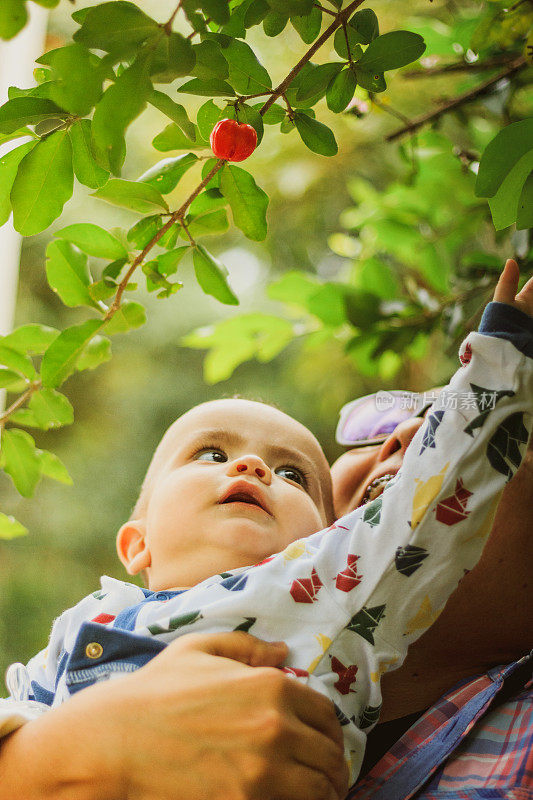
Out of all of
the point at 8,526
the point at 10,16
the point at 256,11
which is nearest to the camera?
the point at 10,16

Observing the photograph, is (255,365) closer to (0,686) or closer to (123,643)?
(0,686)

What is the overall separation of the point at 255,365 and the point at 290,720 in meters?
1.60

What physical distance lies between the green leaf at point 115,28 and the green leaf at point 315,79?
0.15 meters

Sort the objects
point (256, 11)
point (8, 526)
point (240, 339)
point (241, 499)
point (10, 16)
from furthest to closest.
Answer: point (240, 339) → point (8, 526) → point (241, 499) → point (256, 11) → point (10, 16)

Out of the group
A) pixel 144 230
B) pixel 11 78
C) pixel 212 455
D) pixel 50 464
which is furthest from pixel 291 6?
pixel 11 78

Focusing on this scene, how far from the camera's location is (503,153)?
56cm

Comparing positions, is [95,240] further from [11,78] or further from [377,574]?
[11,78]

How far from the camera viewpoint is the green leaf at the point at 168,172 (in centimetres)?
65

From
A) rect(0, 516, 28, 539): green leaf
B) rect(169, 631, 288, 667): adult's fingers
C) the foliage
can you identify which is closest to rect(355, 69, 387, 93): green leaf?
the foliage

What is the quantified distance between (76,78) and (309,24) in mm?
208

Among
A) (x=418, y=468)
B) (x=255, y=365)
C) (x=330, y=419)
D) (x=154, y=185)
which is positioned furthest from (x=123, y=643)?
(x=255, y=365)

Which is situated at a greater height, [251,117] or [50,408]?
[251,117]

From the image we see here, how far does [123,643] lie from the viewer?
0.58m

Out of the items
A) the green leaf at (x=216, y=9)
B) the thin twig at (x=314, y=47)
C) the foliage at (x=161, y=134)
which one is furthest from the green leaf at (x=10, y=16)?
the thin twig at (x=314, y=47)
